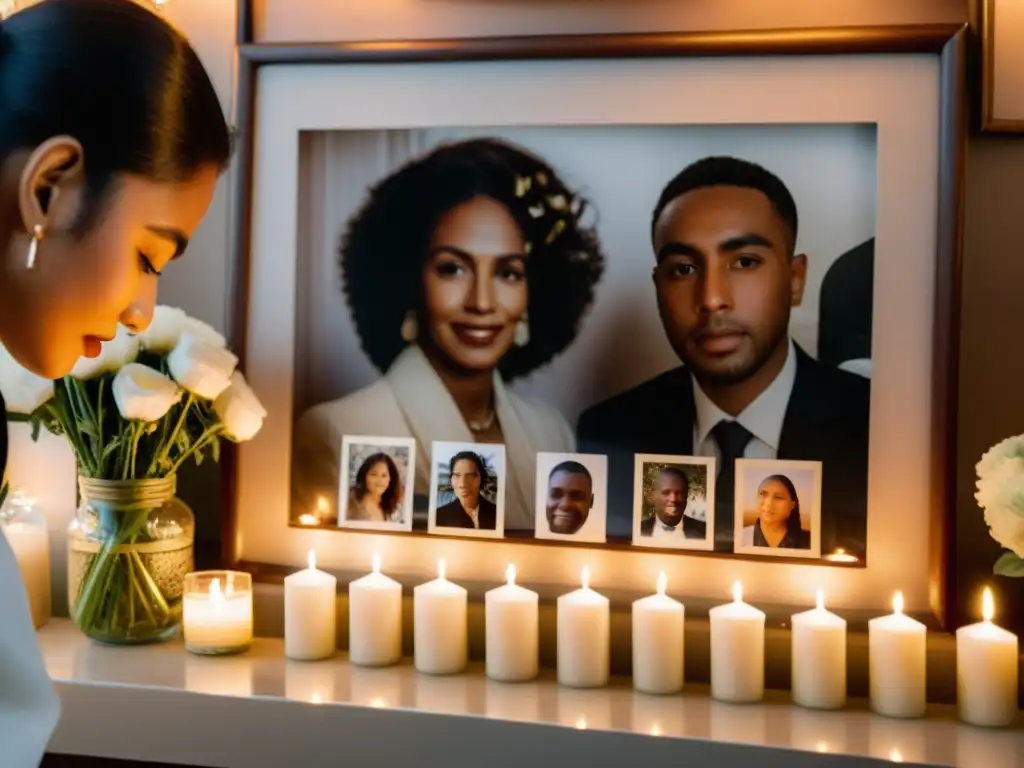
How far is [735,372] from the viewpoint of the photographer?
962 mm

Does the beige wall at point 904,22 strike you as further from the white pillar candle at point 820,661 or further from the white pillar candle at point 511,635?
the white pillar candle at point 511,635

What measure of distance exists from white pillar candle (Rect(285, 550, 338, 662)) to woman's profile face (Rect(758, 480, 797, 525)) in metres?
0.41

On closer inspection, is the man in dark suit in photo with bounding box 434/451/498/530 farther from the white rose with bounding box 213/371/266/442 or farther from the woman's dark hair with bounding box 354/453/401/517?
the white rose with bounding box 213/371/266/442

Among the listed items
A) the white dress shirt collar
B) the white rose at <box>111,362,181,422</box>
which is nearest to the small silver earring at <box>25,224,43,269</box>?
the white rose at <box>111,362,181,422</box>

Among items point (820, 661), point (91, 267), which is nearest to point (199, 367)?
point (91, 267)

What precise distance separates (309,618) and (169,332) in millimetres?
308

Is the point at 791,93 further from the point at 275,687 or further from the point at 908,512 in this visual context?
the point at 275,687

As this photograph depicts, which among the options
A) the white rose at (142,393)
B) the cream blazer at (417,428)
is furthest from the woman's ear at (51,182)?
the cream blazer at (417,428)

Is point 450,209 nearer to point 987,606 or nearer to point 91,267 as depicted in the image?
point 91,267

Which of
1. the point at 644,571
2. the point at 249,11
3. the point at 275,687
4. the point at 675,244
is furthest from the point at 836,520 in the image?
the point at 249,11

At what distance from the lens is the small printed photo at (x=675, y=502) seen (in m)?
0.96

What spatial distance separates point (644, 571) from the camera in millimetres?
979

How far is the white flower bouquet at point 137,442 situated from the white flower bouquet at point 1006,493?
2.14 ft

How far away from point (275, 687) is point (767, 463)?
1.60ft
